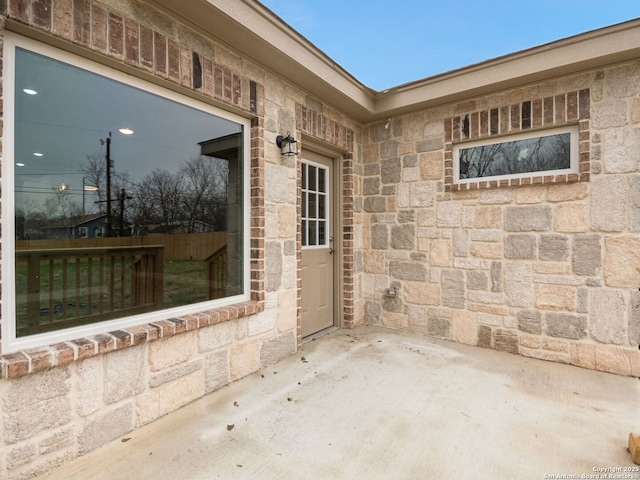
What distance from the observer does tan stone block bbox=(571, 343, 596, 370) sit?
2.99 meters

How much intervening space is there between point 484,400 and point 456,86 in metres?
2.99

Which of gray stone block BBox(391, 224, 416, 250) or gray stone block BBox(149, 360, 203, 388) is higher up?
gray stone block BBox(391, 224, 416, 250)

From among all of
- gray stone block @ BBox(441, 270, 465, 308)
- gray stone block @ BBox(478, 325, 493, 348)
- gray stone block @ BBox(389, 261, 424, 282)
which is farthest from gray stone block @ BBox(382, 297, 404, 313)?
gray stone block @ BBox(478, 325, 493, 348)

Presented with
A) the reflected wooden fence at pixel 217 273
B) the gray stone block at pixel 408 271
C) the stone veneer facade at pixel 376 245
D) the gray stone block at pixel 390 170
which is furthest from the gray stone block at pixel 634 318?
the reflected wooden fence at pixel 217 273

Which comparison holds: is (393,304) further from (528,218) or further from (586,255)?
(586,255)

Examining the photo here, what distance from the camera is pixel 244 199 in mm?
2904

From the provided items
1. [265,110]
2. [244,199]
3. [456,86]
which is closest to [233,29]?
[265,110]

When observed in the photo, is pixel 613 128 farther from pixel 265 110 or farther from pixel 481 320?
pixel 265 110

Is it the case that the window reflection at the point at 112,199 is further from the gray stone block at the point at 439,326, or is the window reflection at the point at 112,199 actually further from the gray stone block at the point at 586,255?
the gray stone block at the point at 586,255

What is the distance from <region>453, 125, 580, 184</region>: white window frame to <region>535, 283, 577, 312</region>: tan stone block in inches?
43.3

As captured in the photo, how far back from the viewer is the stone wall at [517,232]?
113 inches

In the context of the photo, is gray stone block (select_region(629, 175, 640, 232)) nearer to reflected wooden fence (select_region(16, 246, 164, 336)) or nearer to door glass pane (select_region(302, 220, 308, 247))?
door glass pane (select_region(302, 220, 308, 247))

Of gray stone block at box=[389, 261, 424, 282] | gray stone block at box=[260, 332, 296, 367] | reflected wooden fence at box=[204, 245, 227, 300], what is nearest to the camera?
reflected wooden fence at box=[204, 245, 227, 300]

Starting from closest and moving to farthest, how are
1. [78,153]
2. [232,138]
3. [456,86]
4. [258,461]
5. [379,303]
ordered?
[258,461], [78,153], [232,138], [456,86], [379,303]
